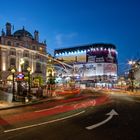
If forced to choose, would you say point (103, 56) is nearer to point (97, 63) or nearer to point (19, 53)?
point (97, 63)

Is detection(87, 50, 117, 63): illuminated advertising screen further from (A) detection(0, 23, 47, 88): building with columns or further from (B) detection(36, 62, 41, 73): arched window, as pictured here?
(B) detection(36, 62, 41, 73): arched window

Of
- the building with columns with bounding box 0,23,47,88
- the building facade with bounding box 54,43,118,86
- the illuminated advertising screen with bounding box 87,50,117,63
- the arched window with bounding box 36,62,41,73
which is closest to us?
the building with columns with bounding box 0,23,47,88

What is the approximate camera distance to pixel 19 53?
75.2 metres

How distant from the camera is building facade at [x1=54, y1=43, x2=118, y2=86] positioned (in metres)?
137

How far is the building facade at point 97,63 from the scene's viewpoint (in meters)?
137

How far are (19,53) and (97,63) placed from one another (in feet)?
224

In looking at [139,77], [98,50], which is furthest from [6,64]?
[98,50]

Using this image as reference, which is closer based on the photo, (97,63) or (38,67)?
(38,67)

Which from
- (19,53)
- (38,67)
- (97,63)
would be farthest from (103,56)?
(19,53)

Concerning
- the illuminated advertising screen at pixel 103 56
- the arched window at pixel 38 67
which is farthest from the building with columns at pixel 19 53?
the illuminated advertising screen at pixel 103 56

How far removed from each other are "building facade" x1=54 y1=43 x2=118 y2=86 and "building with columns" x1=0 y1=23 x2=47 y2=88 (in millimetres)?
50848

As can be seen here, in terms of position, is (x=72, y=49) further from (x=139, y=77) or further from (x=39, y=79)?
(x=39, y=79)

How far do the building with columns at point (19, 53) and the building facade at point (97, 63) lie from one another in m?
50.8

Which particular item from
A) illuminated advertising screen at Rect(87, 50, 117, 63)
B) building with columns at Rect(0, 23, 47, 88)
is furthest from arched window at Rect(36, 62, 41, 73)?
illuminated advertising screen at Rect(87, 50, 117, 63)
